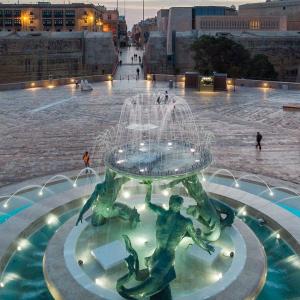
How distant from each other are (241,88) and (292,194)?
25.2 m

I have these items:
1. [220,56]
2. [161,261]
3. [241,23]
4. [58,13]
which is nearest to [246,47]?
[220,56]

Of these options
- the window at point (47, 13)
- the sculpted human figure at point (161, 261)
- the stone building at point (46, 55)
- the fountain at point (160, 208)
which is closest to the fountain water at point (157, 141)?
the fountain at point (160, 208)

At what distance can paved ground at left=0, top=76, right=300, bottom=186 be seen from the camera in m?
16.2

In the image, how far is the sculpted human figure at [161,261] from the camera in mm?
6887

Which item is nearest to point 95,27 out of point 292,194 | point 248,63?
point 248,63

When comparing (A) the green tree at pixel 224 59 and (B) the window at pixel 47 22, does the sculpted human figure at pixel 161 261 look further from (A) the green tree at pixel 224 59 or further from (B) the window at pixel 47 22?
(B) the window at pixel 47 22

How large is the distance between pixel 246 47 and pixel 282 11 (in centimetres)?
5250

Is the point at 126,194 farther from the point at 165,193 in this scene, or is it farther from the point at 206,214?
the point at 206,214

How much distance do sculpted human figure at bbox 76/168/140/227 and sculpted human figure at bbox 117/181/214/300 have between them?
197cm

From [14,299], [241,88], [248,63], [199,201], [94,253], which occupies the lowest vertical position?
[14,299]

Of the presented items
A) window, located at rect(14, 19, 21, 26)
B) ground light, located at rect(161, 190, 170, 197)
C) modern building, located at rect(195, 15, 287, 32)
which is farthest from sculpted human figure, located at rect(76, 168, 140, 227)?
window, located at rect(14, 19, 21, 26)

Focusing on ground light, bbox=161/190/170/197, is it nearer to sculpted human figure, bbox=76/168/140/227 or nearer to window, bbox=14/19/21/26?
sculpted human figure, bbox=76/168/140/227

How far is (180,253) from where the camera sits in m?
8.88

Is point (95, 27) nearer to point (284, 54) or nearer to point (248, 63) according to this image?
point (284, 54)
